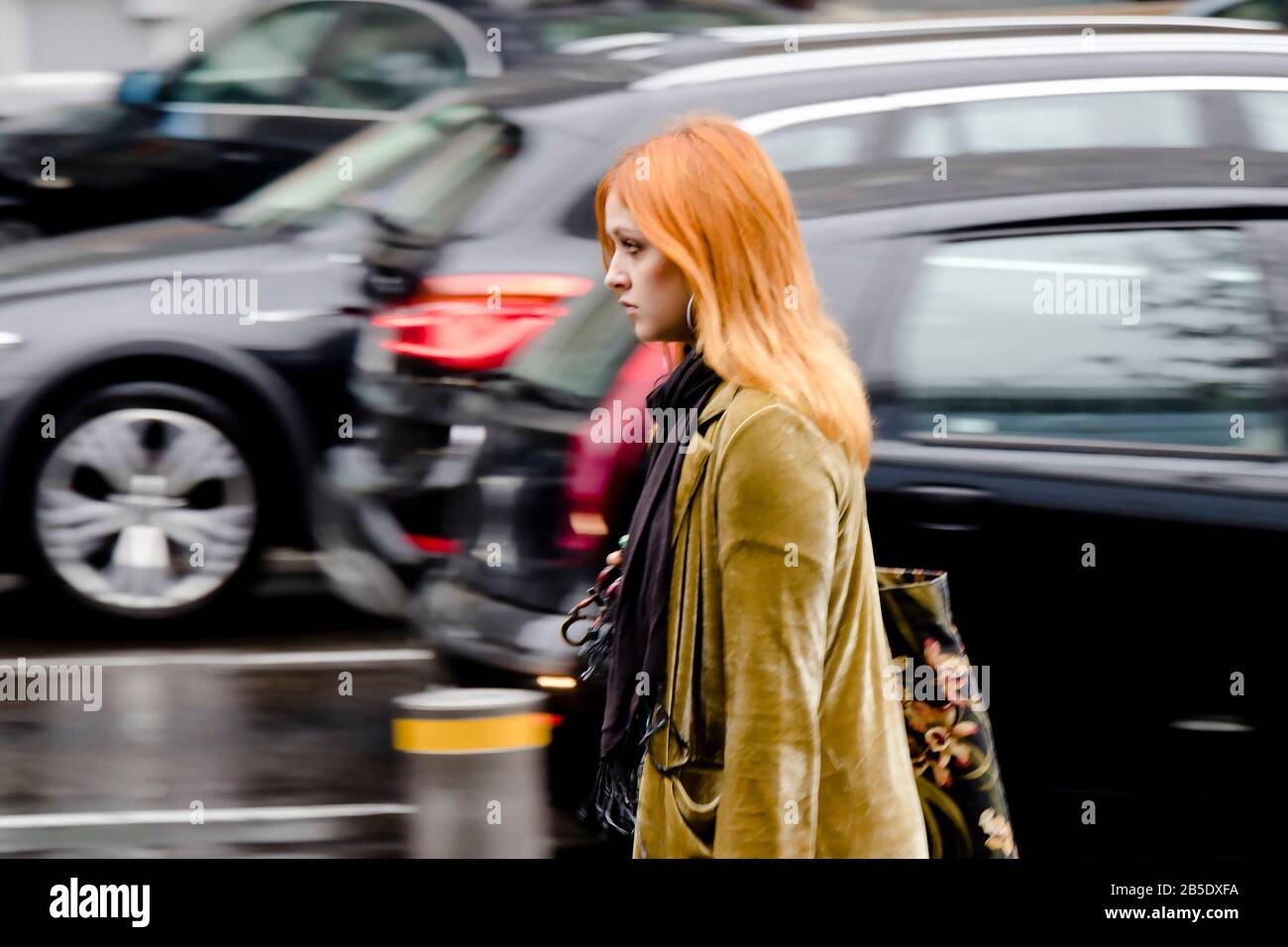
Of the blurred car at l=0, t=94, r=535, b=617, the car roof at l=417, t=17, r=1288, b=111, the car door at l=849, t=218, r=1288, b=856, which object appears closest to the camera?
the car door at l=849, t=218, r=1288, b=856

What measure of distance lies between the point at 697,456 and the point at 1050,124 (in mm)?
2845

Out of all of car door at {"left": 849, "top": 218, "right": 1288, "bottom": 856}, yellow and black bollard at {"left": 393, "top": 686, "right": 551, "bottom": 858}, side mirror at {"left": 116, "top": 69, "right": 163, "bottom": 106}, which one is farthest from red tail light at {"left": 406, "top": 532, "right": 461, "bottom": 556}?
side mirror at {"left": 116, "top": 69, "right": 163, "bottom": 106}

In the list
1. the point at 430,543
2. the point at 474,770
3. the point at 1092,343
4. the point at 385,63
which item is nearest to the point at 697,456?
the point at 474,770

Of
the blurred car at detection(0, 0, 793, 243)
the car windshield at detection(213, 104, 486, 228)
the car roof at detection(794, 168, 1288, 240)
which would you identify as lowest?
the car roof at detection(794, 168, 1288, 240)

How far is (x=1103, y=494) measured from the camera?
414 centimetres

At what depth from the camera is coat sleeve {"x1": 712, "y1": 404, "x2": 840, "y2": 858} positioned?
8.01ft

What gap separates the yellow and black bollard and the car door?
1060mm

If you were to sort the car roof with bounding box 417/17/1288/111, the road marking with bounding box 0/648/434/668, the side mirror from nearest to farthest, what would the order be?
1. the car roof with bounding box 417/17/1288/111
2. the road marking with bounding box 0/648/434/668
3. the side mirror

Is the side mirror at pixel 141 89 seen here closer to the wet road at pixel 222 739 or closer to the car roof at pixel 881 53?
the wet road at pixel 222 739

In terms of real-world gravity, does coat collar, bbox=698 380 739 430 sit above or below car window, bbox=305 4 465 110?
below

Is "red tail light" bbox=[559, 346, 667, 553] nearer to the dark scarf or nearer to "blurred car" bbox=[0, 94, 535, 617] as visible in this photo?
the dark scarf

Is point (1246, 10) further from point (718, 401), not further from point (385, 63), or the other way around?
point (718, 401)
